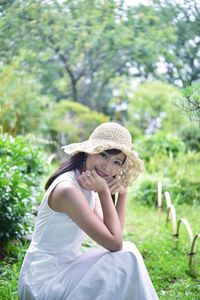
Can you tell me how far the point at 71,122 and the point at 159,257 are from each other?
6.74 m

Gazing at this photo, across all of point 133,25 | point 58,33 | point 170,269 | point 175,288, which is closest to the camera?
point 175,288

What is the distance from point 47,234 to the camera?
96.4 inches

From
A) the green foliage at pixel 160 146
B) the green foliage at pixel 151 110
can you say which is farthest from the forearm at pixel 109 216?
the green foliage at pixel 151 110

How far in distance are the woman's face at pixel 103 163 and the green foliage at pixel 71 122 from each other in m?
7.46

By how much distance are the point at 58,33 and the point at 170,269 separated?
3.03m

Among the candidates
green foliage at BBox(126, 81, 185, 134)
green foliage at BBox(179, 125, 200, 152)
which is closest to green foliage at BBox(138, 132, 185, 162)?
green foliage at BBox(179, 125, 200, 152)

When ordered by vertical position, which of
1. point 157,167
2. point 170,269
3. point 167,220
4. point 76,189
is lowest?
point 157,167

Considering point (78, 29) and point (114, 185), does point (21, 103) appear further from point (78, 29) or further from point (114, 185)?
point (114, 185)

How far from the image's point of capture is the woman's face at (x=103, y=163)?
2.57 m

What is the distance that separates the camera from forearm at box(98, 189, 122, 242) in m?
2.38

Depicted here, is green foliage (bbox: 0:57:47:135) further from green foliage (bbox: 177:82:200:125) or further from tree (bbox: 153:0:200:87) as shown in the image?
green foliage (bbox: 177:82:200:125)

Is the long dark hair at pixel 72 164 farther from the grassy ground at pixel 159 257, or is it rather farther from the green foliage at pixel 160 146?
the green foliage at pixel 160 146

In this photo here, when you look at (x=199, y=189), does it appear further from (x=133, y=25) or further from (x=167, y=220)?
(x=133, y=25)

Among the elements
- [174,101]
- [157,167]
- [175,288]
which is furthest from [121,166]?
[157,167]
